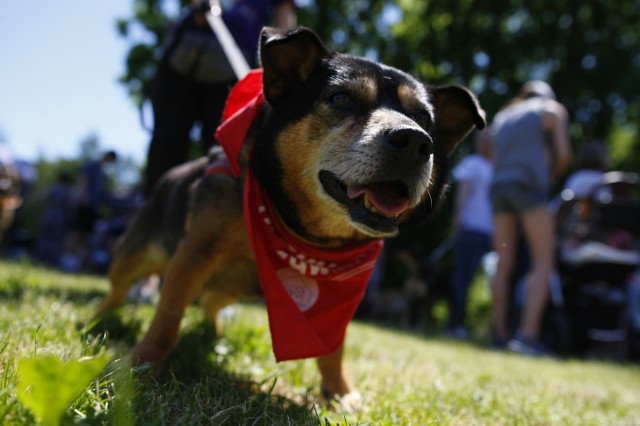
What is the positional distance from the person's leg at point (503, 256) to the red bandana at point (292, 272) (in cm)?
418

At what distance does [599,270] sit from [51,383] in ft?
26.3

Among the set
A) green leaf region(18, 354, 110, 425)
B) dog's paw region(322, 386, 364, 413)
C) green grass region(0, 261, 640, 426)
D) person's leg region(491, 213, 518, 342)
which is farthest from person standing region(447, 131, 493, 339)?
green leaf region(18, 354, 110, 425)

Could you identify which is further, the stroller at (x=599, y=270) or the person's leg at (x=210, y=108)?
the stroller at (x=599, y=270)

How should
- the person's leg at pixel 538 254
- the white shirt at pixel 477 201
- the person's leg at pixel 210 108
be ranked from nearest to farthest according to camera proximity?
the person's leg at pixel 210 108 → the person's leg at pixel 538 254 → the white shirt at pixel 477 201

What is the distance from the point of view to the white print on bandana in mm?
2646

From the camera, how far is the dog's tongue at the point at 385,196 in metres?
2.35

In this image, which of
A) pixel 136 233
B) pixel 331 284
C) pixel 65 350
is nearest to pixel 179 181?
pixel 136 233

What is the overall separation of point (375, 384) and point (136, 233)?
1994 millimetres

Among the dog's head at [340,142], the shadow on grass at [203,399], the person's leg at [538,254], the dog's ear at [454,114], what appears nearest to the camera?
the shadow on grass at [203,399]

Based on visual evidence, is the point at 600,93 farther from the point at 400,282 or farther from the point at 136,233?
the point at 136,233

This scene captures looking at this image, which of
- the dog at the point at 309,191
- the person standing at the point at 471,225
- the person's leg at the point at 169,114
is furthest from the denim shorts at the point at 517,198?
the person's leg at the point at 169,114

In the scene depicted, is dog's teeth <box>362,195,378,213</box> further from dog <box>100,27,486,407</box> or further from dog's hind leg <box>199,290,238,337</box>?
dog's hind leg <box>199,290,238,337</box>

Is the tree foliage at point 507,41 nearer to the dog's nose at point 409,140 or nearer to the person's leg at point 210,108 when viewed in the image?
the person's leg at point 210,108

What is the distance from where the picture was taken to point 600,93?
849 inches
